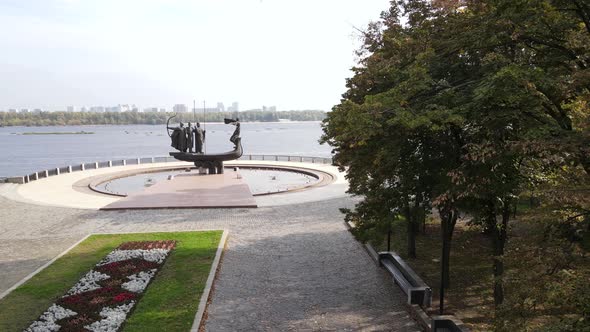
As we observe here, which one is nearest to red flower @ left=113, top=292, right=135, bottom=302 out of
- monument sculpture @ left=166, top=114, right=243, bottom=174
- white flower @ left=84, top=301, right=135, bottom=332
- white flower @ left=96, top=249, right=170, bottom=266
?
white flower @ left=84, top=301, right=135, bottom=332

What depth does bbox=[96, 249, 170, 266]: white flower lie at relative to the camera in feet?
47.0

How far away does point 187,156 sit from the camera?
3353 cm

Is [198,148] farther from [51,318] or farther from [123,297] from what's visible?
[51,318]

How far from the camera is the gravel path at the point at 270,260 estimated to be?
10555mm

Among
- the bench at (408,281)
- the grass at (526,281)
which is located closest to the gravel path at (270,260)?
the bench at (408,281)

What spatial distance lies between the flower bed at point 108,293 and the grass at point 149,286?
0.27 m

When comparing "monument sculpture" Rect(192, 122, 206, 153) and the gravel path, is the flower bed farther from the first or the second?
"monument sculpture" Rect(192, 122, 206, 153)

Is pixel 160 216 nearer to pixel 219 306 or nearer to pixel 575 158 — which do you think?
pixel 219 306

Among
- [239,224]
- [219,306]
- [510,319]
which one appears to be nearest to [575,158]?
[510,319]

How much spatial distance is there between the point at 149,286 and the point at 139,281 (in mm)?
431

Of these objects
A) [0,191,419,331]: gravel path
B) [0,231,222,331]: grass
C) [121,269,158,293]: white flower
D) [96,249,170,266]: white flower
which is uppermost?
[96,249,170,266]: white flower

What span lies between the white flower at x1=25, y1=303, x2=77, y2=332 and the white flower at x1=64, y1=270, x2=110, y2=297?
88 centimetres

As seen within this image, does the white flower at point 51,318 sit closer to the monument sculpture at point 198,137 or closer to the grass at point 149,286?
the grass at point 149,286

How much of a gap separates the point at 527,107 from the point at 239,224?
14.0m
